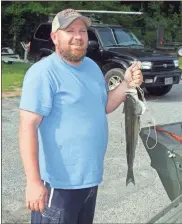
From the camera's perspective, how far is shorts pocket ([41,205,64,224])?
8.32ft

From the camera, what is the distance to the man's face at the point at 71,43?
2.51 metres

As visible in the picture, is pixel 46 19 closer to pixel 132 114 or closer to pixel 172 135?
pixel 172 135

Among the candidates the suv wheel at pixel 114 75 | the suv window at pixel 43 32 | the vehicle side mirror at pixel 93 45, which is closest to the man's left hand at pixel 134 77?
the suv wheel at pixel 114 75

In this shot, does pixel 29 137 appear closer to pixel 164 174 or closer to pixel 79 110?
pixel 79 110

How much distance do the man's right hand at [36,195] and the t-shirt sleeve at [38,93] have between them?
1.30 ft

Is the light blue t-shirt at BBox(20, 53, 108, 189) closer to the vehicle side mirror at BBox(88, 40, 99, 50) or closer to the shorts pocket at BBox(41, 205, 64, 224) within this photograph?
the shorts pocket at BBox(41, 205, 64, 224)

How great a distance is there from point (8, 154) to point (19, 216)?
2134mm

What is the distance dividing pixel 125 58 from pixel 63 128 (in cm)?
827

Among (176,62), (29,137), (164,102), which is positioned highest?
(29,137)

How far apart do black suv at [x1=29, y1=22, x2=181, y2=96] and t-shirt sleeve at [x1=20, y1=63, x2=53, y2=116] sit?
769 centimetres

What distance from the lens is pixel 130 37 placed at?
12.0 m

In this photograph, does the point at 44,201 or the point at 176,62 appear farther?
the point at 176,62

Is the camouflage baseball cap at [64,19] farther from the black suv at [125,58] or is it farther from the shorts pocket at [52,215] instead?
the black suv at [125,58]

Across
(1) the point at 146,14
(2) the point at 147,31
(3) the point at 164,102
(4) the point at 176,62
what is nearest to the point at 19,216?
(3) the point at 164,102
